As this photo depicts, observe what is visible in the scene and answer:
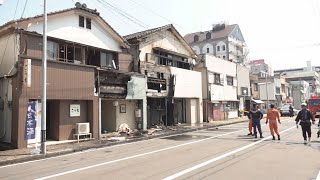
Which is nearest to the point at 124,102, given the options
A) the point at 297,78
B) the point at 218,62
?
the point at 218,62

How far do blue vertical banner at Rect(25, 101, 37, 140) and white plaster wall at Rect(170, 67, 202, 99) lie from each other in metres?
15.3

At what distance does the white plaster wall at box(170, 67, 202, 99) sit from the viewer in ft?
96.3

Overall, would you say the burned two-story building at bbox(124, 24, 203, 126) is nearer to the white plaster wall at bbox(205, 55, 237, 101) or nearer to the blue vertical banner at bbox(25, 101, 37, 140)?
the white plaster wall at bbox(205, 55, 237, 101)

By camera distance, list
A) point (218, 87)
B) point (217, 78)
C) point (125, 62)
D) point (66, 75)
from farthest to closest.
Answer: point (217, 78), point (218, 87), point (125, 62), point (66, 75)

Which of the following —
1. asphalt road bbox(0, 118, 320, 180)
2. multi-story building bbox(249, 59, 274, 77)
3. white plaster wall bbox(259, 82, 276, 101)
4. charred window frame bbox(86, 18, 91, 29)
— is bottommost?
asphalt road bbox(0, 118, 320, 180)

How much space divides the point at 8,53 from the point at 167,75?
13938 mm

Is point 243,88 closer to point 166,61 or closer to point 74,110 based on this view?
point 166,61

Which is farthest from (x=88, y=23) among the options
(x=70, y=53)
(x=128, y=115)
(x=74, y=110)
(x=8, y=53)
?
(x=128, y=115)

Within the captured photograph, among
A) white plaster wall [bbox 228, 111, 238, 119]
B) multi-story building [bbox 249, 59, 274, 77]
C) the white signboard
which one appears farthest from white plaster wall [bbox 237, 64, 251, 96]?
multi-story building [bbox 249, 59, 274, 77]

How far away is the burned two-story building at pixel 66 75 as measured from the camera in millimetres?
15977

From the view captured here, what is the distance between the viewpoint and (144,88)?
24.5 meters

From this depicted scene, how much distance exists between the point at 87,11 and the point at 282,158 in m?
15.4

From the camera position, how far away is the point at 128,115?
2406cm

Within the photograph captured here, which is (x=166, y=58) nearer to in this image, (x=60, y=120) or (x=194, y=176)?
(x=60, y=120)
